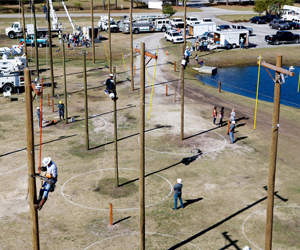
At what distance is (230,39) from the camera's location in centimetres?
6234

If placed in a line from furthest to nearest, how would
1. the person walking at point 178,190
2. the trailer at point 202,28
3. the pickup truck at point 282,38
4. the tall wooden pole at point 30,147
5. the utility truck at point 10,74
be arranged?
the trailer at point 202,28
the pickup truck at point 282,38
the utility truck at point 10,74
the person walking at point 178,190
the tall wooden pole at point 30,147

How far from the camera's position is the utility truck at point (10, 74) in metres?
40.5

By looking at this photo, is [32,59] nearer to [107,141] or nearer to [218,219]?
[107,141]

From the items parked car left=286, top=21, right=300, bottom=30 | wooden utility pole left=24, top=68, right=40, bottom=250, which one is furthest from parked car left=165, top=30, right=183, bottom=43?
wooden utility pole left=24, top=68, right=40, bottom=250

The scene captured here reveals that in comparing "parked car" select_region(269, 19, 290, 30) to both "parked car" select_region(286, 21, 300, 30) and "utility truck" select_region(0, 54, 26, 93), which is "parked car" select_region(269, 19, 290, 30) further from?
"utility truck" select_region(0, 54, 26, 93)

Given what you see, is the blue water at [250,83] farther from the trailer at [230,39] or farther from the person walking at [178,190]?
the person walking at [178,190]

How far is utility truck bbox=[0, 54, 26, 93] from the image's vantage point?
4053 cm

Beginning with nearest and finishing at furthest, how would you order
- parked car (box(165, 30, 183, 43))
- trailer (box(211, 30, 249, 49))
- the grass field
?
the grass field → trailer (box(211, 30, 249, 49)) → parked car (box(165, 30, 183, 43))

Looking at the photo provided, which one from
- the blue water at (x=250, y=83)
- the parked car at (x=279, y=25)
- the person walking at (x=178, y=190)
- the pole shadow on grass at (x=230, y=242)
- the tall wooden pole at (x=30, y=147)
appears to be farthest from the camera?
the parked car at (x=279, y=25)

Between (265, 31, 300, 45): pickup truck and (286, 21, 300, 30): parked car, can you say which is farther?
(286, 21, 300, 30): parked car

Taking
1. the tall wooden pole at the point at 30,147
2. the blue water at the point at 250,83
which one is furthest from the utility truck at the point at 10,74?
the tall wooden pole at the point at 30,147

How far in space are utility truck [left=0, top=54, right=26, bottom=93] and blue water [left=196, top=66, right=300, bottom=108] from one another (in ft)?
72.1

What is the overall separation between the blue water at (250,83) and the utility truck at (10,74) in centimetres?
2197

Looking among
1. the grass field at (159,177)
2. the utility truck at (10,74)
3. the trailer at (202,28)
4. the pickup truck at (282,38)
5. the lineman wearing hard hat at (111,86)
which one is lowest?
the grass field at (159,177)
